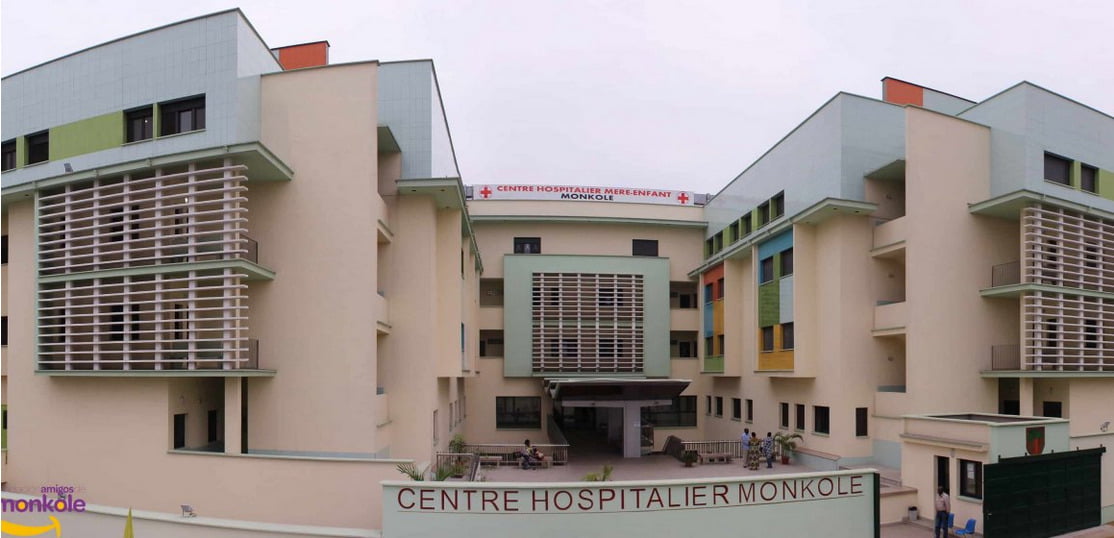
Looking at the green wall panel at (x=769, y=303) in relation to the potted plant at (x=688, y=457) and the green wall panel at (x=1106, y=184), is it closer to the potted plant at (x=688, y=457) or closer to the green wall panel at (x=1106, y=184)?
the potted plant at (x=688, y=457)

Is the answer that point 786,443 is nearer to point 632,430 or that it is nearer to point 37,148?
point 632,430

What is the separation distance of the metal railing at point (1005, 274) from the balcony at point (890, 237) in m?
2.90

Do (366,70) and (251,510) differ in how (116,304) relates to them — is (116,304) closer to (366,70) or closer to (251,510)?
(251,510)

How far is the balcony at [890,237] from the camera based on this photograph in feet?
78.3

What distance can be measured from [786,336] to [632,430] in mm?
6972

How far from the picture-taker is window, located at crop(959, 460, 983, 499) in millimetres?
17781

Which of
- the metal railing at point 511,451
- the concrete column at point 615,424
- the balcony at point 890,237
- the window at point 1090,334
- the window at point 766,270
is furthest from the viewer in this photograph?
the concrete column at point 615,424

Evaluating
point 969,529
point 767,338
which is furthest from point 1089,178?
point 969,529

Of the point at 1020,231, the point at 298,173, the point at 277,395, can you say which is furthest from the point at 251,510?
the point at 1020,231

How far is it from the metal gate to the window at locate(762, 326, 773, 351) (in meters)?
11.5

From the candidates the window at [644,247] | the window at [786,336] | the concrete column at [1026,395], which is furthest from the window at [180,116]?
the concrete column at [1026,395]

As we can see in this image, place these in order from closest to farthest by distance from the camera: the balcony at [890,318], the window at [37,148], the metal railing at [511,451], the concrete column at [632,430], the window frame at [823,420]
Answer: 1. the window at [37,148]
2. the balcony at [890,318]
3. the window frame at [823,420]
4. the metal railing at [511,451]
5. the concrete column at [632,430]

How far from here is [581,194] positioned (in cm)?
4144

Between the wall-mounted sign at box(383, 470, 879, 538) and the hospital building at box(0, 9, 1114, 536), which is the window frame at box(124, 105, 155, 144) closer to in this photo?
the hospital building at box(0, 9, 1114, 536)
